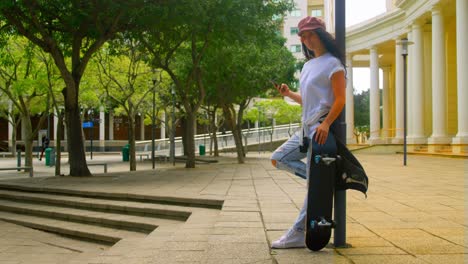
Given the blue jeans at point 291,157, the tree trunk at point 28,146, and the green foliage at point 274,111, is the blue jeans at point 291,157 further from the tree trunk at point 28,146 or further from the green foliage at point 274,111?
the green foliage at point 274,111

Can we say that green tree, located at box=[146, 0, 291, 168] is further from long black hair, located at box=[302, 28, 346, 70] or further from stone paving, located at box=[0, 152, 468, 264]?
long black hair, located at box=[302, 28, 346, 70]

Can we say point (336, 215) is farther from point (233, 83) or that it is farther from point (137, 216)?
point (233, 83)

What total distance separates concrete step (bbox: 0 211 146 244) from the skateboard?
3740 mm

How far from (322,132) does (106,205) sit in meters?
5.85

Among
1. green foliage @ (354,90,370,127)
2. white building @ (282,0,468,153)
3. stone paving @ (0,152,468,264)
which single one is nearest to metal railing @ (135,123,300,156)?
white building @ (282,0,468,153)

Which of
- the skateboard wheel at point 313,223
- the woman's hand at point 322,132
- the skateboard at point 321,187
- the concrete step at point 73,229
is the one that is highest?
the woman's hand at point 322,132

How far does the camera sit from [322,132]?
3.71 m

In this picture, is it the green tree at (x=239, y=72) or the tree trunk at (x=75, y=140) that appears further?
the green tree at (x=239, y=72)

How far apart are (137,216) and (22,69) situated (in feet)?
52.7

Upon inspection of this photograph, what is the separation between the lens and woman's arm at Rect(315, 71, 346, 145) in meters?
3.71

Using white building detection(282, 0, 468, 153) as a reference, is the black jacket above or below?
below

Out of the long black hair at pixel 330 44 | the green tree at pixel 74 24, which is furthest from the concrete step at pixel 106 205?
the long black hair at pixel 330 44

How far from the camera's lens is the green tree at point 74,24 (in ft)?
41.8

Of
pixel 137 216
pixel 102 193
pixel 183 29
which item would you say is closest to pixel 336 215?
pixel 137 216
